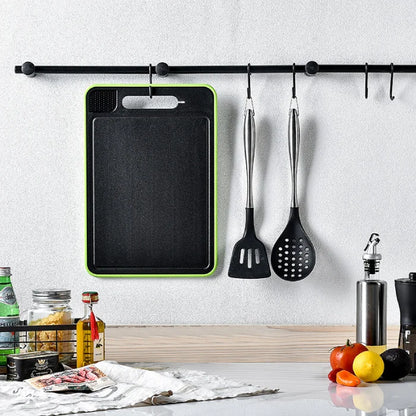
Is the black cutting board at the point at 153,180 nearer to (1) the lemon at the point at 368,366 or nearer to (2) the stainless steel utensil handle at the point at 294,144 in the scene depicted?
(2) the stainless steel utensil handle at the point at 294,144

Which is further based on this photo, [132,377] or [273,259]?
[273,259]

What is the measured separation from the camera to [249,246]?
5.07ft

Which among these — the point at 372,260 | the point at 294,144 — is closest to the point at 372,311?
the point at 372,260

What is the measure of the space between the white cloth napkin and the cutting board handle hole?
58 centimetres

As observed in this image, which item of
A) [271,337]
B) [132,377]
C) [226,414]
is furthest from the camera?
[271,337]

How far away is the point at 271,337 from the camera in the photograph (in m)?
1.54

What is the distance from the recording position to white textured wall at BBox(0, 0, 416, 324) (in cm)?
156

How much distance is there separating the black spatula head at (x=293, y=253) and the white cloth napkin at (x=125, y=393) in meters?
0.33

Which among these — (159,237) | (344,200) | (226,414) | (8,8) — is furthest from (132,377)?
(8,8)

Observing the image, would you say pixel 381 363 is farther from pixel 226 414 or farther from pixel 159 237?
pixel 159 237

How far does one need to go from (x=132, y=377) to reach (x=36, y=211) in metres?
0.48

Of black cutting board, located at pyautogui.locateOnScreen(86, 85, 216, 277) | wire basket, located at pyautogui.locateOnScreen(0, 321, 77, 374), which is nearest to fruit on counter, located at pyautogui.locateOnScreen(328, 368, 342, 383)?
black cutting board, located at pyautogui.locateOnScreen(86, 85, 216, 277)

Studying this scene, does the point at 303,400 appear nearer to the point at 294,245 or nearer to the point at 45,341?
the point at 294,245

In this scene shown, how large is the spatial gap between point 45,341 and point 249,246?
0.49m
